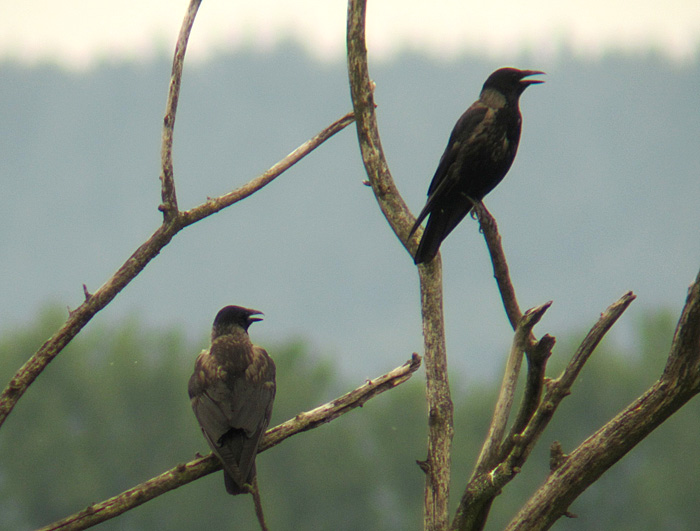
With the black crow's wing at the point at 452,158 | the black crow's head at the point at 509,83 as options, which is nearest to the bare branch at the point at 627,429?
the black crow's wing at the point at 452,158

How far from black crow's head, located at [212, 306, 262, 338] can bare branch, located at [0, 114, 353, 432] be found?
139cm

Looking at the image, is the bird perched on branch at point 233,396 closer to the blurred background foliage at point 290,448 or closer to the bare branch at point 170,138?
the bare branch at point 170,138

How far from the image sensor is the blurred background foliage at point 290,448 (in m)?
41.7

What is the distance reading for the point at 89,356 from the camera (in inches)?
1912

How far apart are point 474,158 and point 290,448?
4168 cm

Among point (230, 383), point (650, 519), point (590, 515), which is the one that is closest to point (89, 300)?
point (230, 383)

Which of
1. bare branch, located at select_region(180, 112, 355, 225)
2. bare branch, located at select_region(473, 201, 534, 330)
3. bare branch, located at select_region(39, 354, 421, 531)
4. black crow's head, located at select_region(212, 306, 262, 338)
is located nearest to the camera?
bare branch, located at select_region(39, 354, 421, 531)

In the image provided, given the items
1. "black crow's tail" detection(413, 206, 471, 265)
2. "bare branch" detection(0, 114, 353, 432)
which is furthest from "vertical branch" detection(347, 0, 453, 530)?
"bare branch" detection(0, 114, 353, 432)

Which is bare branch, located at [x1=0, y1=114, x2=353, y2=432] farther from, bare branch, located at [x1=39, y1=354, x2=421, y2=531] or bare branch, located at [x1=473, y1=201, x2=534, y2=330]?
bare branch, located at [x1=473, y1=201, x2=534, y2=330]

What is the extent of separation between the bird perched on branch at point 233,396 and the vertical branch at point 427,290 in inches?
52.3

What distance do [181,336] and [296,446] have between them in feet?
41.2

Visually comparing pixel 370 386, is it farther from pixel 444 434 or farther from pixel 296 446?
pixel 296 446

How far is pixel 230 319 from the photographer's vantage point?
7.46 metres

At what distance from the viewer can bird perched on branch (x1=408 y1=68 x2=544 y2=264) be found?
6.57 m
